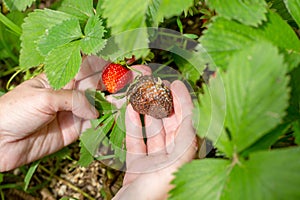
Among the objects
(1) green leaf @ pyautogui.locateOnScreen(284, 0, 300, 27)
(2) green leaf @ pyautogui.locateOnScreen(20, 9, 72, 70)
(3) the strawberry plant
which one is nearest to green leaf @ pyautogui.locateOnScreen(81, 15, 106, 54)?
(3) the strawberry plant

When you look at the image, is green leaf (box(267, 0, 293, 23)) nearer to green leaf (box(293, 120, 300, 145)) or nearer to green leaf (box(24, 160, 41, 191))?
green leaf (box(293, 120, 300, 145))

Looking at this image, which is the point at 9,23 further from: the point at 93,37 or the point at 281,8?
the point at 281,8

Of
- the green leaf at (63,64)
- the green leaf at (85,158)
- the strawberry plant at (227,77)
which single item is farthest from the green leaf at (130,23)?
the green leaf at (85,158)

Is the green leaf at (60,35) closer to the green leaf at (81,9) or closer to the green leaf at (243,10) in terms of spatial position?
the green leaf at (81,9)

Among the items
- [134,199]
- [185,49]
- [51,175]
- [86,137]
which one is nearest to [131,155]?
[86,137]

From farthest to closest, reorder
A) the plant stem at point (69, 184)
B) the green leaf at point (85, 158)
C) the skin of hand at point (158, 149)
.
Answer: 1. the plant stem at point (69, 184)
2. the green leaf at point (85, 158)
3. the skin of hand at point (158, 149)
